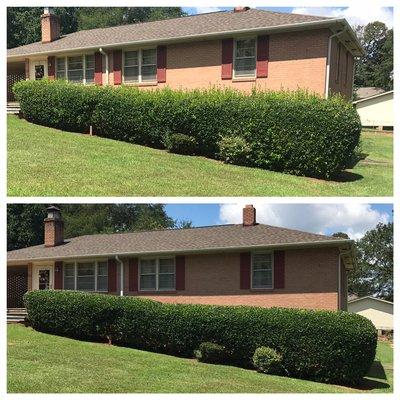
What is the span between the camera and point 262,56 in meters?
18.5

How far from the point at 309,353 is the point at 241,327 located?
82.7 inches

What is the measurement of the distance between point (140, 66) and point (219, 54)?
3593 mm

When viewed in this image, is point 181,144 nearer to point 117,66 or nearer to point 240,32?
point 240,32

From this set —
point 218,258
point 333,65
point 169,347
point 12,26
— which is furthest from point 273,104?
point 12,26

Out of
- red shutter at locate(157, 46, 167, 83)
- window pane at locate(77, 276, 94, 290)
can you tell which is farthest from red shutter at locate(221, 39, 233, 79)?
window pane at locate(77, 276, 94, 290)

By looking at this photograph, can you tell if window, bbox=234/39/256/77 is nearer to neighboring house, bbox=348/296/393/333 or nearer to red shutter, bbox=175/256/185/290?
red shutter, bbox=175/256/185/290

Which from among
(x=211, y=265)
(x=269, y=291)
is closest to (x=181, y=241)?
(x=211, y=265)

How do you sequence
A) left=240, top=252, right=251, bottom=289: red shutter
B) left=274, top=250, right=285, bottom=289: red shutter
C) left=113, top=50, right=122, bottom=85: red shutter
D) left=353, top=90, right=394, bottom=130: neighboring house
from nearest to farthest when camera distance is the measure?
left=274, top=250, right=285, bottom=289: red shutter, left=240, top=252, right=251, bottom=289: red shutter, left=113, top=50, right=122, bottom=85: red shutter, left=353, top=90, right=394, bottom=130: neighboring house

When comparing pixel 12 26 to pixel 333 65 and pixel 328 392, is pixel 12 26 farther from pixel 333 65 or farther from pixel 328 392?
pixel 328 392

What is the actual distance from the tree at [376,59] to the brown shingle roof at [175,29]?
1057 inches

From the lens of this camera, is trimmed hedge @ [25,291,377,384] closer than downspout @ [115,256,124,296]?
Yes

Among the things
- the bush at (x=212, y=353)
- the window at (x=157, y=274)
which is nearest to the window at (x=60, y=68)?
the window at (x=157, y=274)

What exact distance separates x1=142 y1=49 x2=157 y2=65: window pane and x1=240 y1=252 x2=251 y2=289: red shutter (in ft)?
28.6

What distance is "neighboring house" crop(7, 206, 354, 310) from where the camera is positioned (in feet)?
54.3
